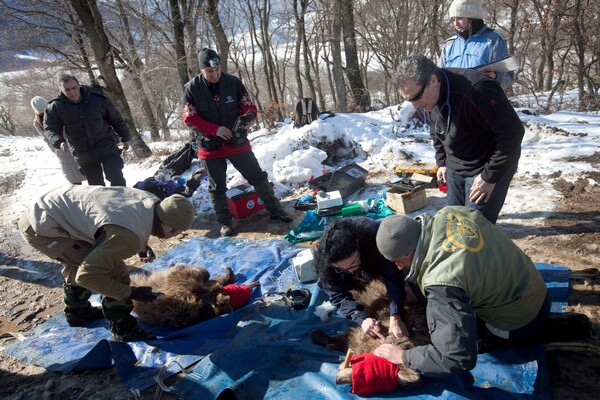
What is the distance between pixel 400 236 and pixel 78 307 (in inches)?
113

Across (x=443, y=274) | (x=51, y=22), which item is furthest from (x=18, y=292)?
(x=51, y=22)

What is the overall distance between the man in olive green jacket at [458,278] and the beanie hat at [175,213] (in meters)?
1.36

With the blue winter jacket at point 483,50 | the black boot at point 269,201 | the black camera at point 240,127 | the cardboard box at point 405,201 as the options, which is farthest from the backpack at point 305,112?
the blue winter jacket at point 483,50

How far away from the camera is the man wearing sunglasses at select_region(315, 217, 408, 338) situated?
2273 mm

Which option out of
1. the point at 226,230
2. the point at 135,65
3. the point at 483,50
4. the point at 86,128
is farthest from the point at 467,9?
the point at 135,65

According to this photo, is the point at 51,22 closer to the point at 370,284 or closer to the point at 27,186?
the point at 27,186

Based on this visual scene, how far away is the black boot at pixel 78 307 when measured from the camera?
3.13m

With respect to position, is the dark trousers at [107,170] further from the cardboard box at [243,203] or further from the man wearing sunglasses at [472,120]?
the man wearing sunglasses at [472,120]

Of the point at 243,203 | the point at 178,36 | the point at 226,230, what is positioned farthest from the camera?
the point at 178,36

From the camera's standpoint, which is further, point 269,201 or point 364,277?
point 269,201

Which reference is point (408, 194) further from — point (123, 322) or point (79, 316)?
point (79, 316)

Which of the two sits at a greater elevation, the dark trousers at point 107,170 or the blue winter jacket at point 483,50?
the blue winter jacket at point 483,50

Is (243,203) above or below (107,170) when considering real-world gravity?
below

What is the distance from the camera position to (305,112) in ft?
23.7
